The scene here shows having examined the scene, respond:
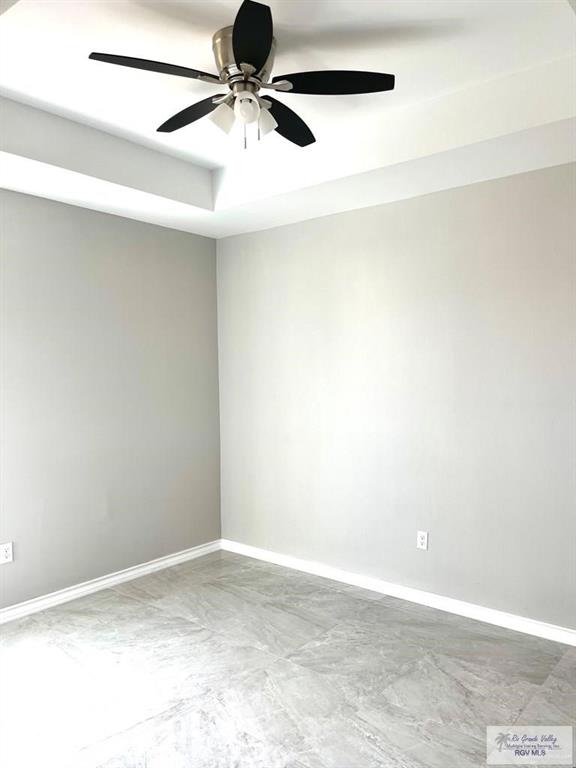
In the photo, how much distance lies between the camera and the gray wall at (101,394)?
3322mm

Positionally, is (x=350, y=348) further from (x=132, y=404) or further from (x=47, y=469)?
(x=47, y=469)

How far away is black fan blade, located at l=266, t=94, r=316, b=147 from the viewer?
2.32 m

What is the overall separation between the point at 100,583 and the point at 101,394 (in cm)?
118

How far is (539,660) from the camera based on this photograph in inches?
109

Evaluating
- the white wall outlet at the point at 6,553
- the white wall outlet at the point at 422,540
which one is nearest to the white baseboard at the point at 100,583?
the white wall outlet at the point at 6,553

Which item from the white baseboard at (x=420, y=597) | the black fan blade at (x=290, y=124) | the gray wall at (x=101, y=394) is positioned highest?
the black fan blade at (x=290, y=124)

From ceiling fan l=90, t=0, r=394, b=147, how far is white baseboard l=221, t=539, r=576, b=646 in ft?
8.54

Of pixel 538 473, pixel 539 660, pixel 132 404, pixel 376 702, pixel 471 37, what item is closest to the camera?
pixel 471 37

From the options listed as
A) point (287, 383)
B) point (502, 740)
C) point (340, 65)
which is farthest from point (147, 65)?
point (502, 740)

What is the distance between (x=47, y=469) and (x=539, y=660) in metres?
2.78

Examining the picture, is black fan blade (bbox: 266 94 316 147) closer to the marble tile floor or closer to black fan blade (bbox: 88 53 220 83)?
black fan blade (bbox: 88 53 220 83)

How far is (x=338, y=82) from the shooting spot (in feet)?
6.91

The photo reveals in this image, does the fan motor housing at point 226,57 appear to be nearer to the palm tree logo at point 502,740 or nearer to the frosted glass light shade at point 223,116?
the frosted glass light shade at point 223,116

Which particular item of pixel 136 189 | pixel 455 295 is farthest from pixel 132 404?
pixel 455 295
